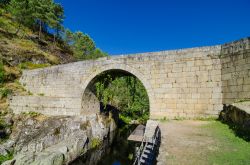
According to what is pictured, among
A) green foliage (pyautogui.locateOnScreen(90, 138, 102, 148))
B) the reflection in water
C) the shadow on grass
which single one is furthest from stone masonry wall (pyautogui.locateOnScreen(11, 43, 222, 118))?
green foliage (pyautogui.locateOnScreen(90, 138, 102, 148))

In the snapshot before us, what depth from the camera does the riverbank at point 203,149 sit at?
3889mm

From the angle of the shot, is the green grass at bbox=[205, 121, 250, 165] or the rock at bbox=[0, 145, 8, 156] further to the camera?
the rock at bbox=[0, 145, 8, 156]

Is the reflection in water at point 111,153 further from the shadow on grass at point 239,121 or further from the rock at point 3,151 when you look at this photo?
the shadow on grass at point 239,121

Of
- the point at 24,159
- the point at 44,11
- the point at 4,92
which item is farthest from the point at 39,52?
the point at 24,159

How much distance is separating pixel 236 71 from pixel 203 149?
4.68 m

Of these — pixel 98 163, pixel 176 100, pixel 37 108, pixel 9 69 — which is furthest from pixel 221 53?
pixel 9 69

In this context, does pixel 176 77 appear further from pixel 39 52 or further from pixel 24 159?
pixel 39 52

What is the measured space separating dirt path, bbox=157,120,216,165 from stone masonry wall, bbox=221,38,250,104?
8.61 feet

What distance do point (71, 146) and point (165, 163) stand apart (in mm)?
7892

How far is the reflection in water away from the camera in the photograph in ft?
36.9

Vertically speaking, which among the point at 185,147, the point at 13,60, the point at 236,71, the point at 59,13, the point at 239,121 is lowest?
the point at 185,147

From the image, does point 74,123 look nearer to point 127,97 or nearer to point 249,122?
point 249,122

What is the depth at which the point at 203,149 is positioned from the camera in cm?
458

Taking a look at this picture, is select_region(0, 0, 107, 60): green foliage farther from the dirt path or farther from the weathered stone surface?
the dirt path
